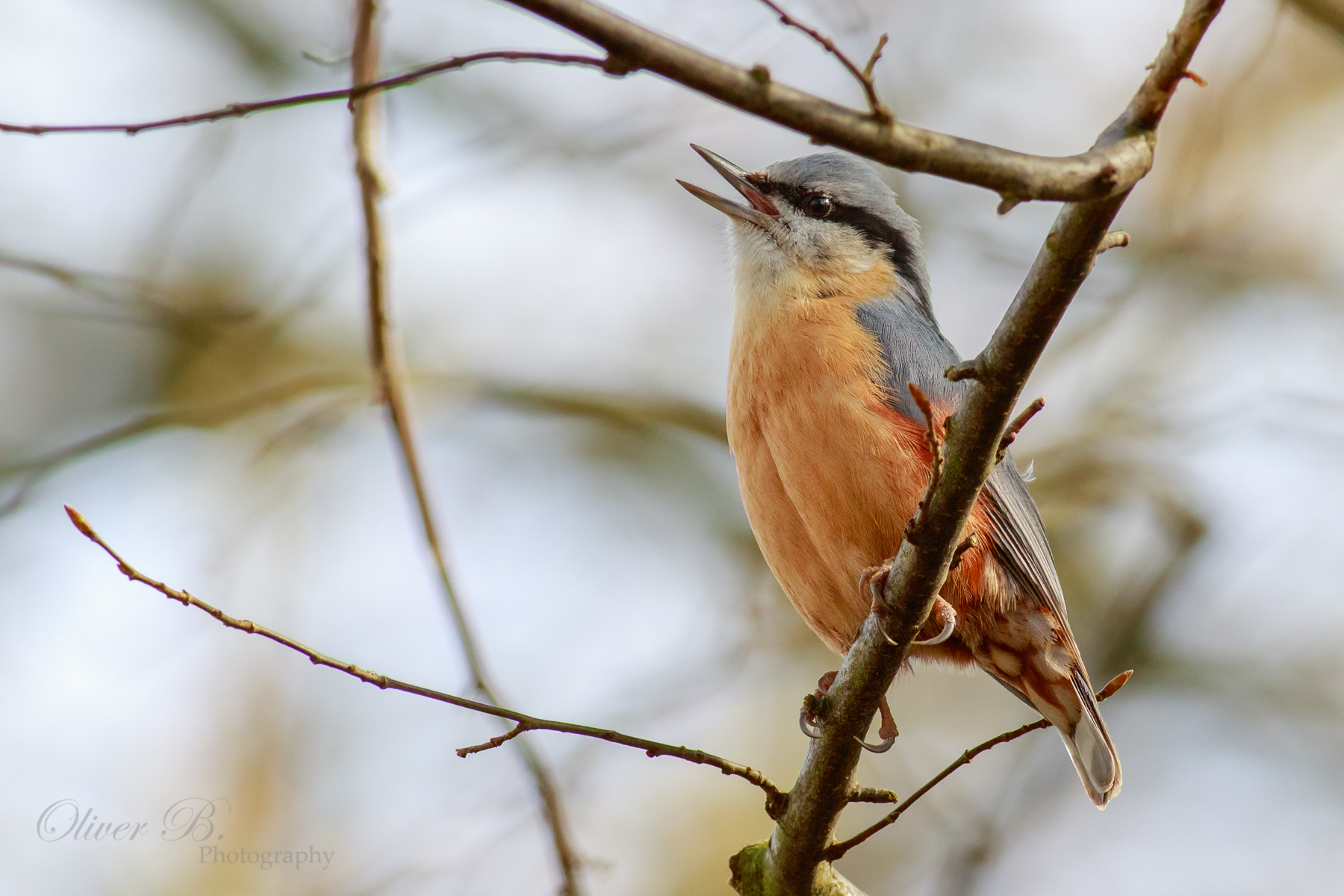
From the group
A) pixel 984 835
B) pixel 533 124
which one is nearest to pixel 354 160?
pixel 533 124

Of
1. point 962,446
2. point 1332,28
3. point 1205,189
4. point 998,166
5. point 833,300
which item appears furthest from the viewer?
point 1205,189

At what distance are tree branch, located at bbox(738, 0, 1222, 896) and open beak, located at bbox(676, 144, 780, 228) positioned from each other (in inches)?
97.7

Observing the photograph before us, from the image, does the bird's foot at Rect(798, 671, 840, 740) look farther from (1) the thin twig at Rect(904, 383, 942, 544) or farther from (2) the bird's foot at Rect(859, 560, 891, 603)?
(1) the thin twig at Rect(904, 383, 942, 544)

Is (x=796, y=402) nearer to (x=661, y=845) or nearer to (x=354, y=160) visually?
(x=354, y=160)

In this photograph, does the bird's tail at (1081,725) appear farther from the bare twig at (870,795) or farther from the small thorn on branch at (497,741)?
the small thorn on branch at (497,741)

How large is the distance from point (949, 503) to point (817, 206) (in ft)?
8.89

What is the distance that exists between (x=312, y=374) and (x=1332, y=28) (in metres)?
6.71

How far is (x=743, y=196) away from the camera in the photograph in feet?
17.4

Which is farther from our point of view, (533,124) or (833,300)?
(533,124)

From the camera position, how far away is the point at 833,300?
4.56 metres

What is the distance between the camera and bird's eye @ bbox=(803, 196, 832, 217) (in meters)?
5.16

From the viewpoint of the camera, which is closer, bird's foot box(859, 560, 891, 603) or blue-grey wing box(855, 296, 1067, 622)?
bird's foot box(859, 560, 891, 603)

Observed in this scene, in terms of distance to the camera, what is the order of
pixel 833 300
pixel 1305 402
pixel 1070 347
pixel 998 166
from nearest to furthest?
pixel 998 166
pixel 833 300
pixel 1305 402
pixel 1070 347

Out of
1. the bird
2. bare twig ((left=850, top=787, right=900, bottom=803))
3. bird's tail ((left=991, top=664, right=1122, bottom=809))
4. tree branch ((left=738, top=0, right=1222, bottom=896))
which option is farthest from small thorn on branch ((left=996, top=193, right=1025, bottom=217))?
bird's tail ((left=991, top=664, right=1122, bottom=809))
